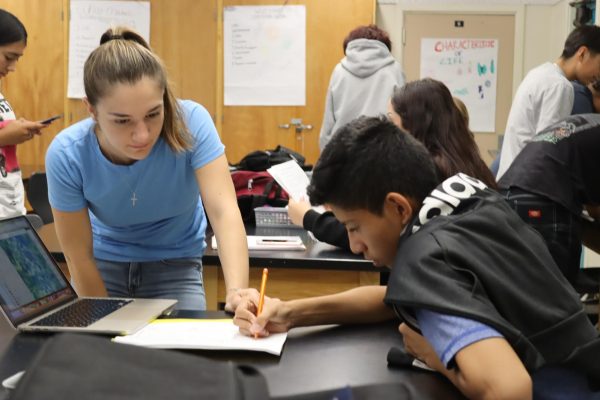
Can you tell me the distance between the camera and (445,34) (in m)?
5.40

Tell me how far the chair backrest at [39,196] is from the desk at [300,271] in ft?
2.83

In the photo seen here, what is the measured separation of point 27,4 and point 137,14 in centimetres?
80

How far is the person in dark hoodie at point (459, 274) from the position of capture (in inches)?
38.2

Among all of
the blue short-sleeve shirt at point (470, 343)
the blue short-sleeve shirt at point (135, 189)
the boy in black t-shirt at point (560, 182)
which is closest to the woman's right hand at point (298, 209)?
the blue short-sleeve shirt at point (135, 189)

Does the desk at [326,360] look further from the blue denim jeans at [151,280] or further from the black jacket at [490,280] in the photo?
the blue denim jeans at [151,280]

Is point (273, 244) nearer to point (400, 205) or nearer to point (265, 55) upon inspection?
point (400, 205)

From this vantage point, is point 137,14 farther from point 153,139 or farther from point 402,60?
point 153,139

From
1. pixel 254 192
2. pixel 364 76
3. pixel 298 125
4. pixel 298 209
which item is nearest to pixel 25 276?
pixel 298 209

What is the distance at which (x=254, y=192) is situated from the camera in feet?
9.09

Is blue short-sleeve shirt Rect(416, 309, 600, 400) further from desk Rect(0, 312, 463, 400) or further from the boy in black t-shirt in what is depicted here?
the boy in black t-shirt

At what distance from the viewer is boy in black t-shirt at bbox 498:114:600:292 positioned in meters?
2.41

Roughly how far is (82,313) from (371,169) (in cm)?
68

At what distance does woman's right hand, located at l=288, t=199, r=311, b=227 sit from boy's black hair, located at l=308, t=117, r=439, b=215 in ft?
3.77

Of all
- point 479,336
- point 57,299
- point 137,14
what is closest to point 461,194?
point 479,336
